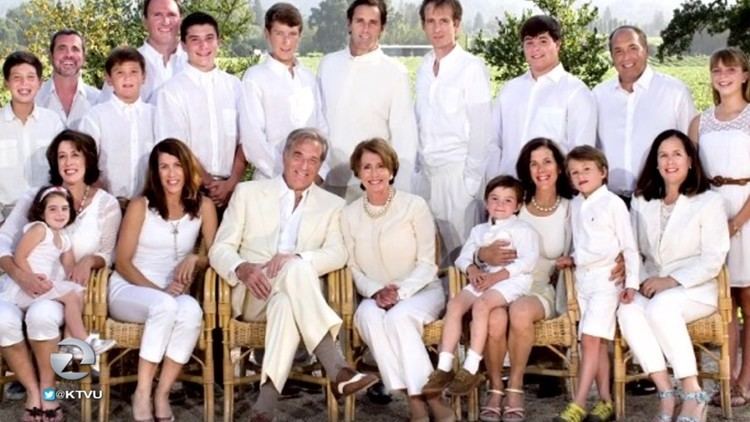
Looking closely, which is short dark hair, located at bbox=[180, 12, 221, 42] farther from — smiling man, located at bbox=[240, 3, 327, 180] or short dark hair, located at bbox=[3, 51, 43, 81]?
short dark hair, located at bbox=[3, 51, 43, 81]

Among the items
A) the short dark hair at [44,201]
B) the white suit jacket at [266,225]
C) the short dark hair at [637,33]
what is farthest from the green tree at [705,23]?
the short dark hair at [44,201]

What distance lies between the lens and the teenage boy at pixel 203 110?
5.81m

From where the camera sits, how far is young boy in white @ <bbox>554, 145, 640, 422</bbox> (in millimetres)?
5184

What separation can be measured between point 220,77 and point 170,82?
0.26 m

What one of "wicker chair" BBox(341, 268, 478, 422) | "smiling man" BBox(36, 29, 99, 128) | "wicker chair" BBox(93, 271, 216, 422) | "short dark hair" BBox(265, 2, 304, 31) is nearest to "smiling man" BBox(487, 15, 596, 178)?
"wicker chair" BBox(341, 268, 478, 422)

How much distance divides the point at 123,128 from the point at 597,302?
98.0 inches

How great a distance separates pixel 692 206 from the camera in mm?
5320

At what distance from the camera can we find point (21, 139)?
19.2 feet

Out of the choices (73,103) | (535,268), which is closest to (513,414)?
(535,268)

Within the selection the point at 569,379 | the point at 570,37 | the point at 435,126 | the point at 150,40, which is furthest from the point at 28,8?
the point at 569,379

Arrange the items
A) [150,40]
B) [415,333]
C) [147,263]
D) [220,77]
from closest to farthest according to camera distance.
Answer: [415,333], [147,263], [220,77], [150,40]

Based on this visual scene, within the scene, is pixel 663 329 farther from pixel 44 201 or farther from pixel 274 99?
pixel 44 201

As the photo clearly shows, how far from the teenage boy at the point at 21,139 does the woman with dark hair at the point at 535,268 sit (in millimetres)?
2312

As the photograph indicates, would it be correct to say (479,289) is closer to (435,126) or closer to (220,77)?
(435,126)
